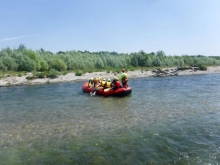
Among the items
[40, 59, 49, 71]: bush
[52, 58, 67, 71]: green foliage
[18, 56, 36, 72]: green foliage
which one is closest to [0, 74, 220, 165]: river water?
[18, 56, 36, 72]: green foliage

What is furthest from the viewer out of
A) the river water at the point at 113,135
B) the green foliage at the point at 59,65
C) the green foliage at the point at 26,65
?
the green foliage at the point at 59,65

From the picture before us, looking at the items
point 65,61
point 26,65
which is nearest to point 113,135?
point 26,65

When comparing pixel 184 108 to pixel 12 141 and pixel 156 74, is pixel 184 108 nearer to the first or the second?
pixel 12 141

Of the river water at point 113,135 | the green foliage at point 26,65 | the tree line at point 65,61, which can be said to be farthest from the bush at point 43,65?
the river water at point 113,135

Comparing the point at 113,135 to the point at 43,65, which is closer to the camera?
the point at 113,135

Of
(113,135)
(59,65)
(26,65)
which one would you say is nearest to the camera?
(113,135)

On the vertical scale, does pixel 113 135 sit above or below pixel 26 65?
below

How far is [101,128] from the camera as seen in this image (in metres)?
10.6

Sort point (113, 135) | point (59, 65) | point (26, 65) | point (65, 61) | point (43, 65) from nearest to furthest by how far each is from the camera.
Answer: point (113, 135), point (26, 65), point (43, 65), point (59, 65), point (65, 61)

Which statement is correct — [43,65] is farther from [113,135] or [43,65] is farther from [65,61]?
[113,135]

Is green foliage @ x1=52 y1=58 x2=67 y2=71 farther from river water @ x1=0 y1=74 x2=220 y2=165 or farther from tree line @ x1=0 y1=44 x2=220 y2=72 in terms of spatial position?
river water @ x1=0 y1=74 x2=220 y2=165

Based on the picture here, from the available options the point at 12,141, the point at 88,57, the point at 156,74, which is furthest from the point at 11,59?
the point at 12,141

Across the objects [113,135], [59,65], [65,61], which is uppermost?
[65,61]

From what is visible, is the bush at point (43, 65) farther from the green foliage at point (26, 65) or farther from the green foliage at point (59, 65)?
the green foliage at point (26, 65)
